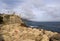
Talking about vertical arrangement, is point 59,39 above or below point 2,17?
below

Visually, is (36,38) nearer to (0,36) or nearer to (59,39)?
(59,39)

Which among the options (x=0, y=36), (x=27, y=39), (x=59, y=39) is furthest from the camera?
(x=59, y=39)

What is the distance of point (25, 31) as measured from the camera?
28859 mm

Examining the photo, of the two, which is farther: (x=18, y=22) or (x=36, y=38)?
(x=18, y=22)

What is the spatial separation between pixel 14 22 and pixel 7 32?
12.9 ft

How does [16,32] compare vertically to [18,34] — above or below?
above

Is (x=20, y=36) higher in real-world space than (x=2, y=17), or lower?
lower

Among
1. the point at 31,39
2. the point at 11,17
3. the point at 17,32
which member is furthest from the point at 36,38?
the point at 11,17

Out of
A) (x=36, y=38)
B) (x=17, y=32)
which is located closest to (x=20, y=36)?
(x=17, y=32)

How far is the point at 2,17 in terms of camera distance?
30.3m

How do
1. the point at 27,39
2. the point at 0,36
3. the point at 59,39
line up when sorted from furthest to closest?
the point at 59,39, the point at 27,39, the point at 0,36

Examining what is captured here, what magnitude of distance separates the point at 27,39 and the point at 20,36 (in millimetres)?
1084

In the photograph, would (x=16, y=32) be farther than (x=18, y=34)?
Yes

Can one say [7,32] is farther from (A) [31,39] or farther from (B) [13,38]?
(A) [31,39]
